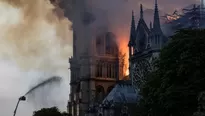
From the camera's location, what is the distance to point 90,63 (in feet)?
515

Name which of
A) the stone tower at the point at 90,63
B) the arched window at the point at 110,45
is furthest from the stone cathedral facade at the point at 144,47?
the arched window at the point at 110,45

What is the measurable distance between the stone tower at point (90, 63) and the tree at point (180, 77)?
86.9m

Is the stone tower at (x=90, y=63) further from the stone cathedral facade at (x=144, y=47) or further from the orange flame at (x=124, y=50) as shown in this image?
the stone cathedral facade at (x=144, y=47)

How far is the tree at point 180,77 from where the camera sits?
185 ft

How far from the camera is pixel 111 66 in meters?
161

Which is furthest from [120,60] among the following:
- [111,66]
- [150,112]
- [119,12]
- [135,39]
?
[150,112]

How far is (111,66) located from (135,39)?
26846 millimetres

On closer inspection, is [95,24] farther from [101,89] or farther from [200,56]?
[200,56]

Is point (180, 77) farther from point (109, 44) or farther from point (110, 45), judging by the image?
point (109, 44)

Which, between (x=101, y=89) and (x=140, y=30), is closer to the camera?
(x=140, y=30)

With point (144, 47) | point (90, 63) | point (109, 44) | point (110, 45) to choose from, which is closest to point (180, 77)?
point (144, 47)

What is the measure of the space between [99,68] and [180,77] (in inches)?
3991

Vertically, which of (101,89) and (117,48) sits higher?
(117,48)

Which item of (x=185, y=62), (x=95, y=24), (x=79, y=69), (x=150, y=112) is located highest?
(x=95, y=24)
